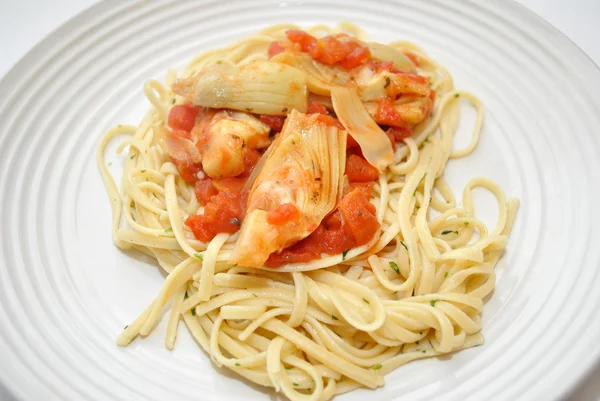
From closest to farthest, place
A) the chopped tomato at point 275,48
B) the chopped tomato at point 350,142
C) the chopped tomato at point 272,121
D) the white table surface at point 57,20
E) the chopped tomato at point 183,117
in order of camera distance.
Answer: the chopped tomato at point 350,142
the chopped tomato at point 272,121
the chopped tomato at point 183,117
the chopped tomato at point 275,48
the white table surface at point 57,20

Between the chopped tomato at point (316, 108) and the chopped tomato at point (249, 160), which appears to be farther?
the chopped tomato at point (316, 108)

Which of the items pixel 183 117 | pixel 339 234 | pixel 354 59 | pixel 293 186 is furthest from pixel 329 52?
pixel 339 234

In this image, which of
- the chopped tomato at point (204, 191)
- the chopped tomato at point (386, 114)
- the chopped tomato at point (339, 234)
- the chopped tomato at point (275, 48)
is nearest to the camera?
the chopped tomato at point (339, 234)

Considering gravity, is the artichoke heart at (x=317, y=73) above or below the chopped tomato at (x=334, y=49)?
below

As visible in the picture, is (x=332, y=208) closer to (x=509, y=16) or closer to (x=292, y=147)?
(x=292, y=147)

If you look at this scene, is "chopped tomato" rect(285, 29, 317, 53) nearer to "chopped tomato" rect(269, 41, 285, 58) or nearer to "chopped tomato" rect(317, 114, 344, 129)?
"chopped tomato" rect(269, 41, 285, 58)

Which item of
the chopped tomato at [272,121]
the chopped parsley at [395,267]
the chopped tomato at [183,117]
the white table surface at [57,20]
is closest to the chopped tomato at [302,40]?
the chopped tomato at [272,121]

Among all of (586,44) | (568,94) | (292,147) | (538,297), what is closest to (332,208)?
(292,147)

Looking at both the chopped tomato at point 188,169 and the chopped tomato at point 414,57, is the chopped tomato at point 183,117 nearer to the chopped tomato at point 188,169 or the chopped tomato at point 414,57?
the chopped tomato at point 188,169
